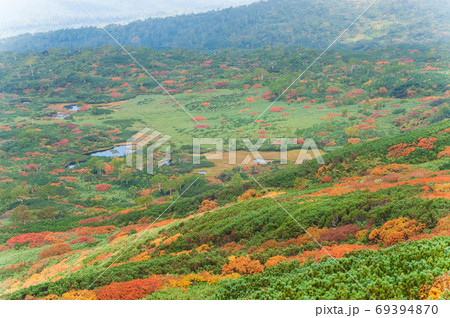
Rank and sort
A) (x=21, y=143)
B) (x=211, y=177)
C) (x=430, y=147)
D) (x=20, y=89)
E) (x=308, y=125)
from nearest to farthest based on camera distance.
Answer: (x=430, y=147)
(x=211, y=177)
(x=308, y=125)
(x=21, y=143)
(x=20, y=89)

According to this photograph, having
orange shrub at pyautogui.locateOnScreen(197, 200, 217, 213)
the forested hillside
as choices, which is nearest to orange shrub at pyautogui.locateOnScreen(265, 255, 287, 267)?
orange shrub at pyautogui.locateOnScreen(197, 200, 217, 213)

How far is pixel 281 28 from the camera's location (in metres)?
154

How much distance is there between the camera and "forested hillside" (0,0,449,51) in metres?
121

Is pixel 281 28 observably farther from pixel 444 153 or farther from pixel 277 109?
pixel 444 153

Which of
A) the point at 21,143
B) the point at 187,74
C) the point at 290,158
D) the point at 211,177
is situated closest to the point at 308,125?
the point at 290,158

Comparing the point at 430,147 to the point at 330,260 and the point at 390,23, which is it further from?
the point at 390,23

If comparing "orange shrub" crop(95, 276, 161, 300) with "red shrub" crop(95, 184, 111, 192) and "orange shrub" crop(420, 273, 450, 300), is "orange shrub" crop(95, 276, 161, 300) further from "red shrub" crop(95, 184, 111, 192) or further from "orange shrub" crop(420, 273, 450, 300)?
"red shrub" crop(95, 184, 111, 192)

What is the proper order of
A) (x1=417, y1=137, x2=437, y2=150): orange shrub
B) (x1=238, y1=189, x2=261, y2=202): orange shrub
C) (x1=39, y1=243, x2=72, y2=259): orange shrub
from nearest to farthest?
(x1=39, y1=243, x2=72, y2=259): orange shrub
(x1=417, y1=137, x2=437, y2=150): orange shrub
(x1=238, y1=189, x2=261, y2=202): orange shrub

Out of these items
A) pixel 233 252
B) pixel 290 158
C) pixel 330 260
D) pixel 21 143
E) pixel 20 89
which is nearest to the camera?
pixel 330 260

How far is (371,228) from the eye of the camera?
453 inches

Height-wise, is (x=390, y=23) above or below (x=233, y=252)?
above

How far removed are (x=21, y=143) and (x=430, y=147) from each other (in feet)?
174

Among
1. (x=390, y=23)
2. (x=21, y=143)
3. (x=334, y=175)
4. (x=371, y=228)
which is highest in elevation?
(x=390, y=23)

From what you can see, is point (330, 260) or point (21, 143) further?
point (21, 143)
